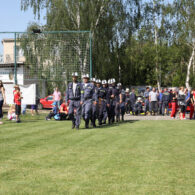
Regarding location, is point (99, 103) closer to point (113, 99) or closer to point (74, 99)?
point (113, 99)

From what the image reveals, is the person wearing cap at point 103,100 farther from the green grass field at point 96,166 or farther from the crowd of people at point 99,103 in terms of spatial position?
the green grass field at point 96,166

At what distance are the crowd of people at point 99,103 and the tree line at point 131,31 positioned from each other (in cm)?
837

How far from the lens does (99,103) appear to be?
19219 mm

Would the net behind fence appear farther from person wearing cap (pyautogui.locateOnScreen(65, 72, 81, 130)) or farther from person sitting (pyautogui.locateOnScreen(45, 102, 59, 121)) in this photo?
person wearing cap (pyautogui.locateOnScreen(65, 72, 81, 130))

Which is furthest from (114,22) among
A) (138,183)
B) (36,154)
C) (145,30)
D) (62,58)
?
(138,183)

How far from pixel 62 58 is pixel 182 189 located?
1902cm

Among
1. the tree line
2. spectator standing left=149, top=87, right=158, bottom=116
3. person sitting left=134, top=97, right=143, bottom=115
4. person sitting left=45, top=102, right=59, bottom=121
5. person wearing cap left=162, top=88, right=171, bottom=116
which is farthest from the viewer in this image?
the tree line

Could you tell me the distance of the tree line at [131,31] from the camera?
36625mm

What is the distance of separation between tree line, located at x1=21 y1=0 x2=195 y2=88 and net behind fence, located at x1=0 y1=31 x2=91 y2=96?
11579 millimetres

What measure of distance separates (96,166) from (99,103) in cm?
1181

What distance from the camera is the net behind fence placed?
917 inches

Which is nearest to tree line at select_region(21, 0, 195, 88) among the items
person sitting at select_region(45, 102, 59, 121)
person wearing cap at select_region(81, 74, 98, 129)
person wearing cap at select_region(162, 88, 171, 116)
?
person wearing cap at select_region(162, 88, 171, 116)

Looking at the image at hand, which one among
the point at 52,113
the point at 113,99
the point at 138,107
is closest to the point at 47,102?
the point at 138,107

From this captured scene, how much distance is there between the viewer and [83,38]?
2303 cm
